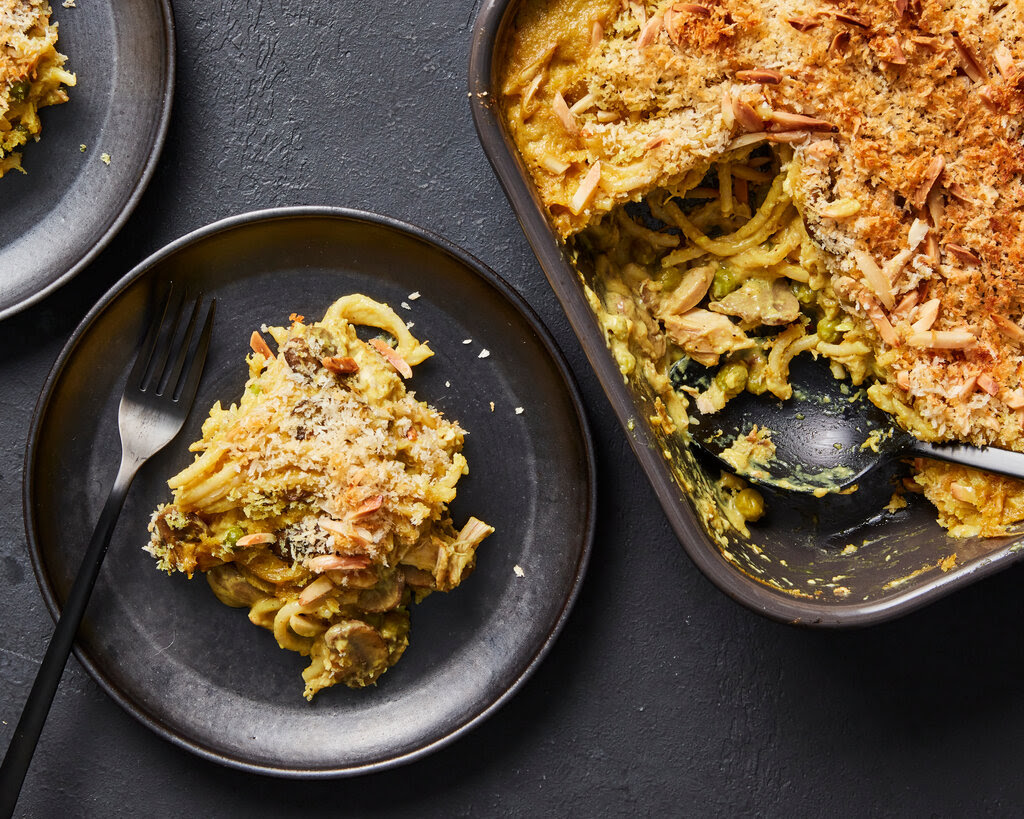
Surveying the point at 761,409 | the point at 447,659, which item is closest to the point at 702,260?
the point at 761,409

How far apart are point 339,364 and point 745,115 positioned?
1.30 m

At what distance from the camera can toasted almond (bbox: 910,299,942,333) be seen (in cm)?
203

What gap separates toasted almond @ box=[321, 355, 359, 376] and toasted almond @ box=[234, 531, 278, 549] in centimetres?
53

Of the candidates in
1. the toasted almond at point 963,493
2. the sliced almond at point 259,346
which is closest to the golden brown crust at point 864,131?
the toasted almond at point 963,493

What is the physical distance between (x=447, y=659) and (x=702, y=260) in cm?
148

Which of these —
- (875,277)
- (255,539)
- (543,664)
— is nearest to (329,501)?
(255,539)

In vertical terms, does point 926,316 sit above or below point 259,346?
below

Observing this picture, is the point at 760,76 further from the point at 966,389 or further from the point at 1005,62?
the point at 966,389

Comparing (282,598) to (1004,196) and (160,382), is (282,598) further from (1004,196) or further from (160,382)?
(1004,196)

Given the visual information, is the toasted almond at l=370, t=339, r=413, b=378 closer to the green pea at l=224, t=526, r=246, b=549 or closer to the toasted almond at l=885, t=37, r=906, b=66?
the green pea at l=224, t=526, r=246, b=549

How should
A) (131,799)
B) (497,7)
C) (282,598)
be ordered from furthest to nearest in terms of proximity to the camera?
(131,799), (282,598), (497,7)

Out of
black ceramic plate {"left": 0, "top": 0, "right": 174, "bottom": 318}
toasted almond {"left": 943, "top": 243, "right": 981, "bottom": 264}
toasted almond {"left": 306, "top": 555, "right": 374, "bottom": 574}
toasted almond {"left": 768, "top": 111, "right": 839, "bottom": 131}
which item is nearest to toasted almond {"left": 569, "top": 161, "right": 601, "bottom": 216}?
toasted almond {"left": 768, "top": 111, "right": 839, "bottom": 131}

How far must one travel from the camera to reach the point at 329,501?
2342 millimetres

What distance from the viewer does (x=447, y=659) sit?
2619 millimetres
